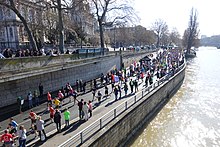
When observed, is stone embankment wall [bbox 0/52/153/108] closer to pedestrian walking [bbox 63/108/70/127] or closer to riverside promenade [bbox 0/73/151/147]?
riverside promenade [bbox 0/73/151/147]

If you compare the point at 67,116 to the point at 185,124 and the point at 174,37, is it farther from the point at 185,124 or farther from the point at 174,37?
the point at 174,37

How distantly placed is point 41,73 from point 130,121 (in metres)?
7.32

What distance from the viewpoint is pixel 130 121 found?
46.9 ft

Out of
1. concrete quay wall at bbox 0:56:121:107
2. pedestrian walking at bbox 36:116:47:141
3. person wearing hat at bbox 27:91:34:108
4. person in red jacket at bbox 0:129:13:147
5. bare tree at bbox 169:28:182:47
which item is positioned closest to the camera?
person in red jacket at bbox 0:129:13:147

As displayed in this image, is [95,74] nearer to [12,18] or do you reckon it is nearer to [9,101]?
[9,101]

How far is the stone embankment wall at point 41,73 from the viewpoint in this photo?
13984 millimetres

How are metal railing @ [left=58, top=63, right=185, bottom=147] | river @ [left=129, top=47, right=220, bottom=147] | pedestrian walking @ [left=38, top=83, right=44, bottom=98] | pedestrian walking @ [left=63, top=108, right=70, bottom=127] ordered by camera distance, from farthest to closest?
1. pedestrian walking @ [left=38, top=83, right=44, bottom=98]
2. river @ [left=129, top=47, right=220, bottom=147]
3. pedestrian walking @ [left=63, top=108, right=70, bottom=127]
4. metal railing @ [left=58, top=63, right=185, bottom=147]

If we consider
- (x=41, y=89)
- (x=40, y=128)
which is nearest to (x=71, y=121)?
(x=40, y=128)

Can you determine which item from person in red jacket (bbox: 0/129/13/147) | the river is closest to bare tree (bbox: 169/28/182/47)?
the river

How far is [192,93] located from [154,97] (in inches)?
404

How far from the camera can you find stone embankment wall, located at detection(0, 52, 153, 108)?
14.0 meters

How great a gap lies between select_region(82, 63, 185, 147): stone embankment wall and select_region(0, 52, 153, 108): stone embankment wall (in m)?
6.85

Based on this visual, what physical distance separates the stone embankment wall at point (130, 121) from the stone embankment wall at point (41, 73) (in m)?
6.85

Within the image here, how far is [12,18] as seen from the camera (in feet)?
121
